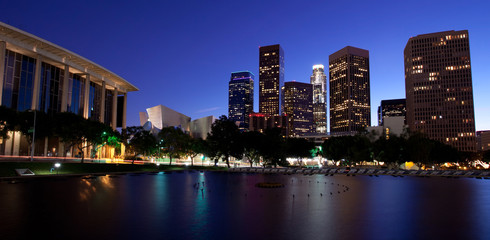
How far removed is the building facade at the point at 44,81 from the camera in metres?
68.2

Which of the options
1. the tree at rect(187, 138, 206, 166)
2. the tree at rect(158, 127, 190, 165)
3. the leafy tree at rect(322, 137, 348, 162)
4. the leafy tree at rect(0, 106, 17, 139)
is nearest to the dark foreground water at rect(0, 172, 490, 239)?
the leafy tree at rect(0, 106, 17, 139)

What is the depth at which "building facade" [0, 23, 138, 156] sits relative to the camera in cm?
6825

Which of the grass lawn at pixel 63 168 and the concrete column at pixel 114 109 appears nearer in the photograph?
the grass lawn at pixel 63 168

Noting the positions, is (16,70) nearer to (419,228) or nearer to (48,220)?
(48,220)

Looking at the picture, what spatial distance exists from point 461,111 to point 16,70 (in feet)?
677

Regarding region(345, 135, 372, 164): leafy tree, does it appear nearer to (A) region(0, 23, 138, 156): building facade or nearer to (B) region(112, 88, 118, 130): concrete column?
(A) region(0, 23, 138, 156): building facade

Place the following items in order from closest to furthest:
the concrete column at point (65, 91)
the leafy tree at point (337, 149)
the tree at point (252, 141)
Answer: the concrete column at point (65, 91) → the tree at point (252, 141) → the leafy tree at point (337, 149)

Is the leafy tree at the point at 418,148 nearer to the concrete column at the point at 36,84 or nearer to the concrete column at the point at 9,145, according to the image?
the concrete column at the point at 36,84

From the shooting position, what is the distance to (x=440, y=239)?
12.4m

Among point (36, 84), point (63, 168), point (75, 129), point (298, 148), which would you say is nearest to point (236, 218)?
point (63, 168)

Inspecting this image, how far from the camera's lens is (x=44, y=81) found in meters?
78.3

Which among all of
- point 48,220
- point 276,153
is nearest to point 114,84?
point 276,153

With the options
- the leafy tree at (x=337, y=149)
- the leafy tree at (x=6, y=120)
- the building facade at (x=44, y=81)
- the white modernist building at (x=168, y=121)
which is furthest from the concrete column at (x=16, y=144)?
the leafy tree at (x=337, y=149)

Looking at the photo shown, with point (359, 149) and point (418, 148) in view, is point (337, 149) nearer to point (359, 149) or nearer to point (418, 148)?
point (359, 149)
